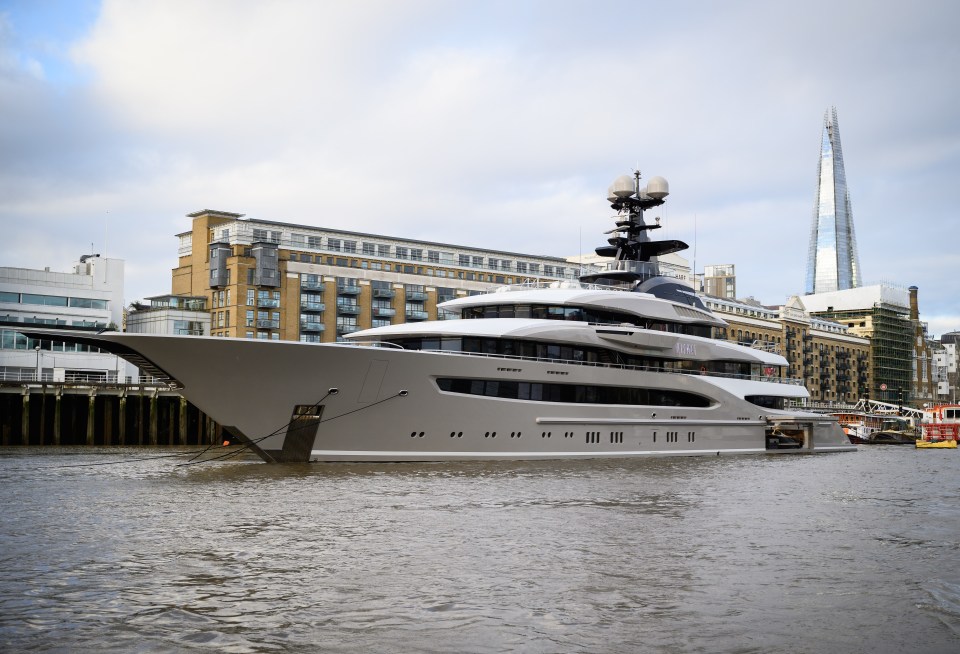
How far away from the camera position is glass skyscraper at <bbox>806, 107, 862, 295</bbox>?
17325 cm

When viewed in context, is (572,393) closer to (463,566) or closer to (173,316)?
(463,566)

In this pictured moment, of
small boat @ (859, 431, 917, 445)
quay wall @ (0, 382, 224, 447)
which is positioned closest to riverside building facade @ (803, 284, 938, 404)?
small boat @ (859, 431, 917, 445)

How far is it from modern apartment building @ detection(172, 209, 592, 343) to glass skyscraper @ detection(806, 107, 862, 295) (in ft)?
373

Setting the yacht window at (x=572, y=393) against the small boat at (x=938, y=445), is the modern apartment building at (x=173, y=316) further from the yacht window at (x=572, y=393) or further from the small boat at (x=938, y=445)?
the small boat at (x=938, y=445)

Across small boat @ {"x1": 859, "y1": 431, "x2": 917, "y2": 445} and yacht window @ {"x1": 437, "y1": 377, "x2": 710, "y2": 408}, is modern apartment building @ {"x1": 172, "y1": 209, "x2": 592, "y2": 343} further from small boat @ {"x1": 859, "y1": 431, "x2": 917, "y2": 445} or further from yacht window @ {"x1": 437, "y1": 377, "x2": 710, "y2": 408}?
yacht window @ {"x1": 437, "y1": 377, "x2": 710, "y2": 408}

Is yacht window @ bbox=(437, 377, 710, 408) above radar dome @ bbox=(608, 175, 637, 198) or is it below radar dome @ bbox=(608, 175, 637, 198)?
below

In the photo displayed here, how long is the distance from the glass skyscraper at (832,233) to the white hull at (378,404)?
152m

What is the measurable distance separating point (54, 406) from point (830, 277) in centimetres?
15490

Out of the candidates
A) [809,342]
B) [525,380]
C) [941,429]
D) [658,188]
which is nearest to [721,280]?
[809,342]

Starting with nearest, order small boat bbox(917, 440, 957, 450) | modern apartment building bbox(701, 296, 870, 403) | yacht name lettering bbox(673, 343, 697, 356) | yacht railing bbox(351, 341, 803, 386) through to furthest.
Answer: yacht railing bbox(351, 341, 803, 386)
yacht name lettering bbox(673, 343, 697, 356)
small boat bbox(917, 440, 957, 450)
modern apartment building bbox(701, 296, 870, 403)

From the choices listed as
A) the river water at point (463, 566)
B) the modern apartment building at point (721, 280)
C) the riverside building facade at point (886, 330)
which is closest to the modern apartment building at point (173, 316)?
the river water at point (463, 566)

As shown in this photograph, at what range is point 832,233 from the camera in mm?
175125

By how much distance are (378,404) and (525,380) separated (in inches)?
222

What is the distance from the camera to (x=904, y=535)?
56.1 ft
